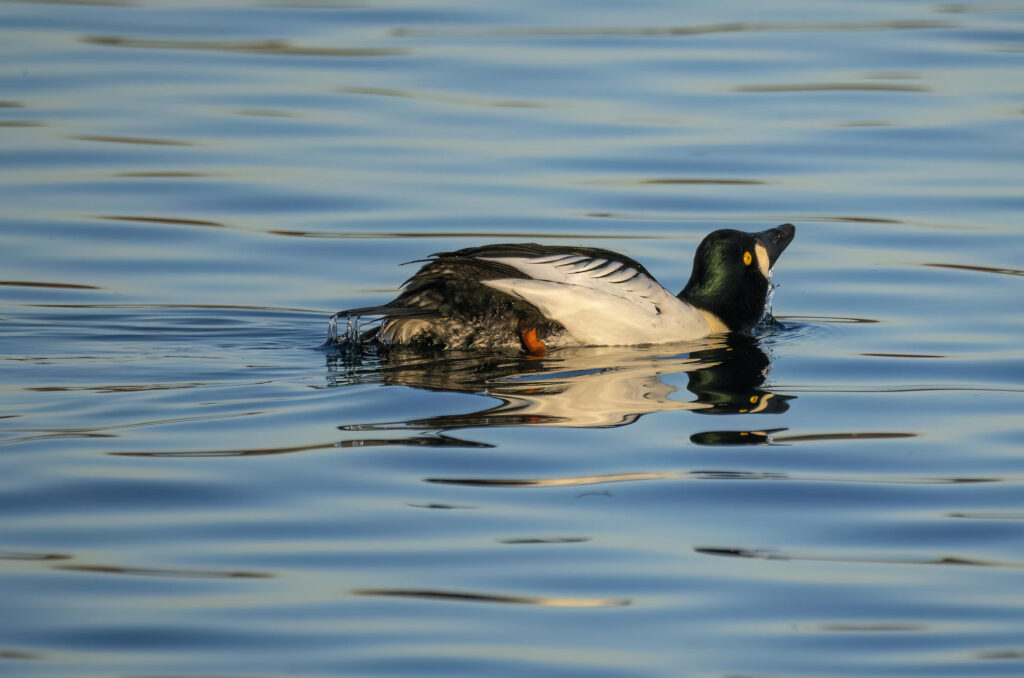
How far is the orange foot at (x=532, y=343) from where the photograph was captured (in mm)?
8602

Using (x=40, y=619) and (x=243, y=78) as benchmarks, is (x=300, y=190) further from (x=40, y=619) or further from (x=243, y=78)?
(x=40, y=619)

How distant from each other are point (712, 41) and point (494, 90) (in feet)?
11.5

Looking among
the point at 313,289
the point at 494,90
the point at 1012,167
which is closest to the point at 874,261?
the point at 1012,167

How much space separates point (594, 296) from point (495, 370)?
0.77 metres

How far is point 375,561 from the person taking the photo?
541cm

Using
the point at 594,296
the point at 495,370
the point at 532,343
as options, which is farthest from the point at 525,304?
the point at 495,370

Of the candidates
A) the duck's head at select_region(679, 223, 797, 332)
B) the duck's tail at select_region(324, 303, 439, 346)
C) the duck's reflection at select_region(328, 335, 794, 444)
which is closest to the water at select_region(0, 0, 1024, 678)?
the duck's reflection at select_region(328, 335, 794, 444)

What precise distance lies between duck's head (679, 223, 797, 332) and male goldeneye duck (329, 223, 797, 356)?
2.09 ft

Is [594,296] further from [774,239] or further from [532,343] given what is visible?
[774,239]

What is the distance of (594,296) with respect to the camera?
8.66m

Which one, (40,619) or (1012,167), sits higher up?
(1012,167)

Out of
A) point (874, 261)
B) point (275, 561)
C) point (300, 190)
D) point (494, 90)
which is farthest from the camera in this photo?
point (494, 90)

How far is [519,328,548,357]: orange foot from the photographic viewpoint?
860cm

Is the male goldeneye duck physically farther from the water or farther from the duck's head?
the duck's head
